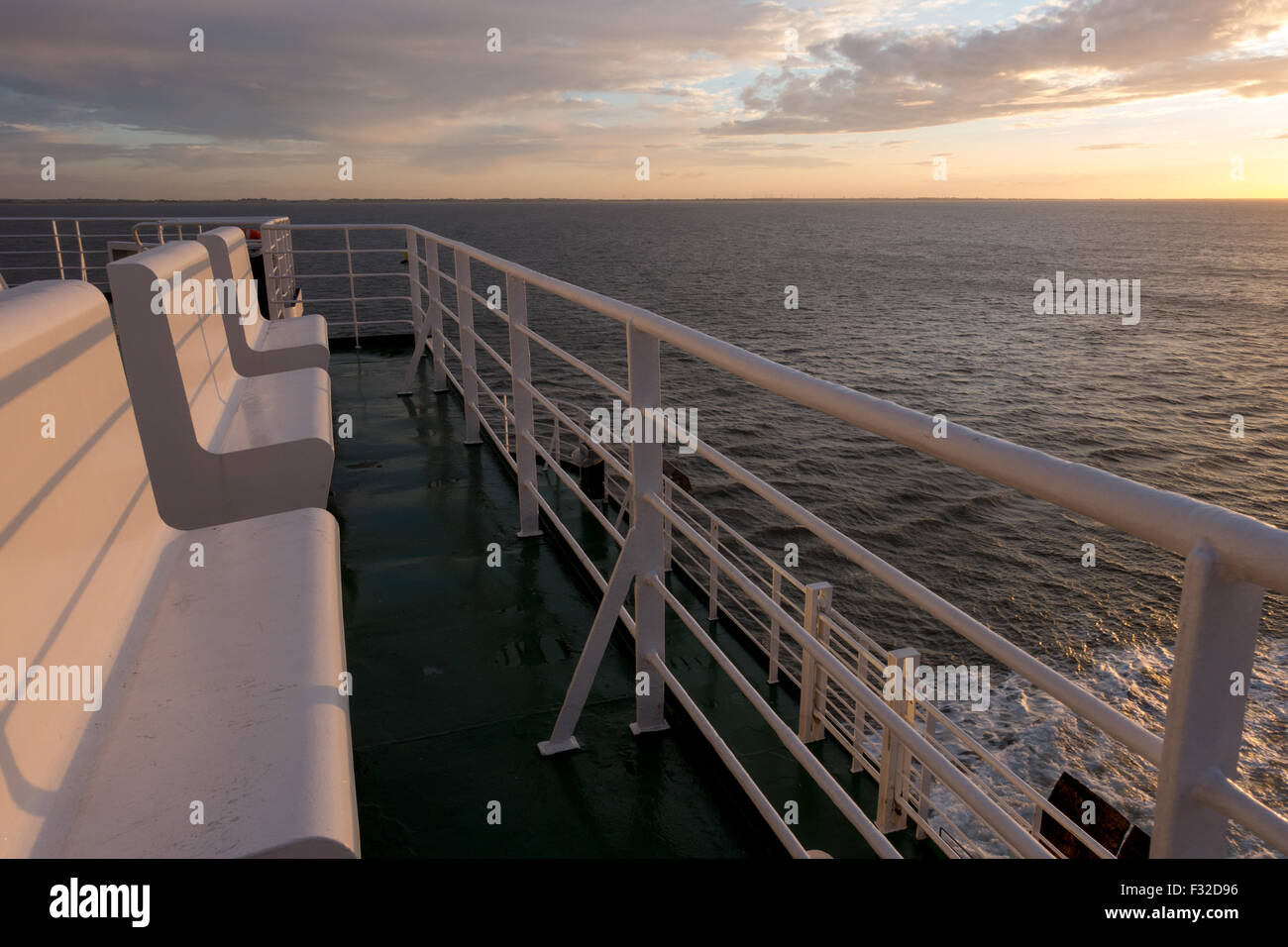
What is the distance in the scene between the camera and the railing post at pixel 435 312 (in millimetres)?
5965

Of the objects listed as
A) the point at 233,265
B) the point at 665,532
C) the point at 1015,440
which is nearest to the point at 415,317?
the point at 233,265

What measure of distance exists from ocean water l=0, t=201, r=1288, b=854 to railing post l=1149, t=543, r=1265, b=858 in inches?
451

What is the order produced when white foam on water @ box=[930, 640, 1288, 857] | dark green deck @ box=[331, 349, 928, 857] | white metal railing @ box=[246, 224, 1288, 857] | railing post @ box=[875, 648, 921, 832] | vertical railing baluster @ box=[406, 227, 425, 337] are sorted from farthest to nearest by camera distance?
white foam on water @ box=[930, 640, 1288, 857], vertical railing baluster @ box=[406, 227, 425, 337], railing post @ box=[875, 648, 921, 832], dark green deck @ box=[331, 349, 928, 857], white metal railing @ box=[246, 224, 1288, 857]

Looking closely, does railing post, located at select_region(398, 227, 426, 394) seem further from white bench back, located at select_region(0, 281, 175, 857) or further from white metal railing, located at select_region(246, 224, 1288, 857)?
white bench back, located at select_region(0, 281, 175, 857)

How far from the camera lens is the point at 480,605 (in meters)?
3.61

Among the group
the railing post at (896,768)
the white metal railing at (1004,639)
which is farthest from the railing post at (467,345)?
the railing post at (896,768)

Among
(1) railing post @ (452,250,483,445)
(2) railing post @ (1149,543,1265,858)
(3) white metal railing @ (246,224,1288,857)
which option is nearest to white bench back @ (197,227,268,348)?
(1) railing post @ (452,250,483,445)

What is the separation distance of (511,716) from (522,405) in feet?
5.18

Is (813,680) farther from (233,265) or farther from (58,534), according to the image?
(233,265)

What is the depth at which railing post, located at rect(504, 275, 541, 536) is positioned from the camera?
3.76 m

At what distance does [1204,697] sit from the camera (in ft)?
2.65
